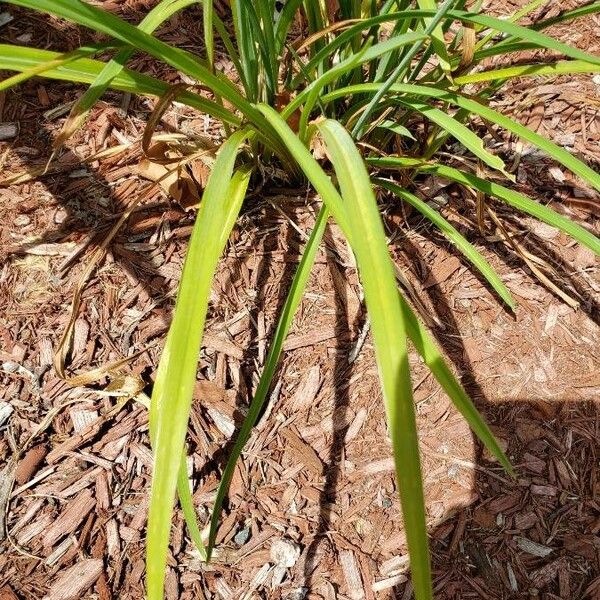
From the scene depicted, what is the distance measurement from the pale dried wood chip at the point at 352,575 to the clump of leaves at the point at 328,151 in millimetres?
244

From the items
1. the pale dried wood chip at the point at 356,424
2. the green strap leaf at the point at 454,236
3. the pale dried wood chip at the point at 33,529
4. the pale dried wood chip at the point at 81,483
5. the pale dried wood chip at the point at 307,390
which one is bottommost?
the pale dried wood chip at the point at 356,424

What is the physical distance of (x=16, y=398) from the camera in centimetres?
126

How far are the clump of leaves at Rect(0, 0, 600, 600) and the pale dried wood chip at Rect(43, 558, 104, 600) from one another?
0.72 ft

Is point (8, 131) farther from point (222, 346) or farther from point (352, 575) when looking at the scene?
point (352, 575)

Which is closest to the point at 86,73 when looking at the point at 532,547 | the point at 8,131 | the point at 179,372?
the point at 179,372

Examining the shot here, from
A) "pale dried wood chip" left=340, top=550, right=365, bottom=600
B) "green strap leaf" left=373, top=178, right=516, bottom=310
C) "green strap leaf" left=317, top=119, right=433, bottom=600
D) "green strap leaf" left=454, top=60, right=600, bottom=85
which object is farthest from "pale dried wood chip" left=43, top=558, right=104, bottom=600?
"green strap leaf" left=454, top=60, right=600, bottom=85

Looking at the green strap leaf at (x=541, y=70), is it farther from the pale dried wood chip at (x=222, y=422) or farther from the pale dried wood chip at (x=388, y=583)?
the pale dried wood chip at (x=388, y=583)

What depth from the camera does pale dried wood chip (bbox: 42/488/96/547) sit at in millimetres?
1151

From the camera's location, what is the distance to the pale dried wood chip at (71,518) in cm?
115

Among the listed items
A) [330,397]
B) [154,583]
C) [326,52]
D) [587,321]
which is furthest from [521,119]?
[154,583]

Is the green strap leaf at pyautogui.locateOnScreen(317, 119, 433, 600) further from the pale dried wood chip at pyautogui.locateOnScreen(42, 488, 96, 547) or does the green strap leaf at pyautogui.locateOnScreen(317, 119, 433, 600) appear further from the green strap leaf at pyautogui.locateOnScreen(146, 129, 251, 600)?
the pale dried wood chip at pyautogui.locateOnScreen(42, 488, 96, 547)

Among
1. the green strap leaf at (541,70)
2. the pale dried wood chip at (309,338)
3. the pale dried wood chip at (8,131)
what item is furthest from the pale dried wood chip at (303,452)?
the pale dried wood chip at (8,131)

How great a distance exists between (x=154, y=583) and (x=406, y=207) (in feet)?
3.17

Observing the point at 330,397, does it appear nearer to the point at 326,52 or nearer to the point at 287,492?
the point at 287,492
